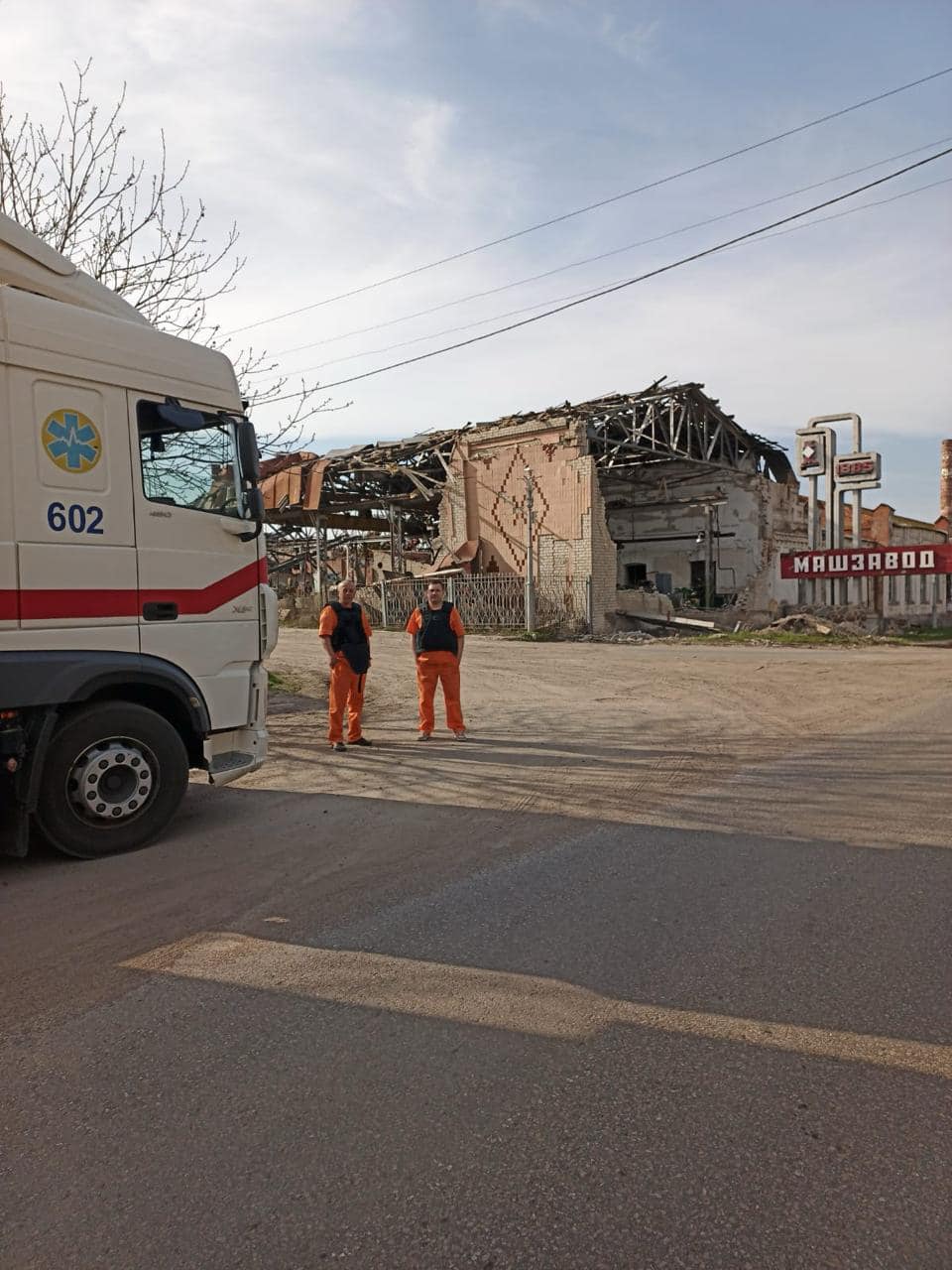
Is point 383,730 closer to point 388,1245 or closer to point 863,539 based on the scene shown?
point 388,1245

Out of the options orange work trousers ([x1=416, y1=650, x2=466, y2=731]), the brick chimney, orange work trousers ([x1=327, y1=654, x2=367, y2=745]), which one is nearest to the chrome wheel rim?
orange work trousers ([x1=327, y1=654, x2=367, y2=745])

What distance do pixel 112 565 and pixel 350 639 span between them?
12.3 ft

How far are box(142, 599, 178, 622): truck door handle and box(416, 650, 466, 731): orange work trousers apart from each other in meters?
4.06

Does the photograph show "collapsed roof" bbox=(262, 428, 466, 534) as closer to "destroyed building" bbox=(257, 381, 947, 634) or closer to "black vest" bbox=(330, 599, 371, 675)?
"destroyed building" bbox=(257, 381, 947, 634)

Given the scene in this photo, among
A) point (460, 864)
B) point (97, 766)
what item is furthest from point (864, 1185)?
point (97, 766)

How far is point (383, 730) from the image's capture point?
1048 cm

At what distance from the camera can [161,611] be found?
5672 mm

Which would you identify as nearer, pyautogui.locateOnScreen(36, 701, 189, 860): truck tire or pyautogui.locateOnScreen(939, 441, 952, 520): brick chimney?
pyautogui.locateOnScreen(36, 701, 189, 860): truck tire

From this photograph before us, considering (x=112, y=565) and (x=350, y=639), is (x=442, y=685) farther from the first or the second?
(x=112, y=565)

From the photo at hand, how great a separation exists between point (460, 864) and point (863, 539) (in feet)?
134

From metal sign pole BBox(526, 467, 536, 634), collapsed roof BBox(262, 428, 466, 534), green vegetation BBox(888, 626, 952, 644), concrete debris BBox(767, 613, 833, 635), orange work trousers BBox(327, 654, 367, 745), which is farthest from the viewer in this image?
collapsed roof BBox(262, 428, 466, 534)

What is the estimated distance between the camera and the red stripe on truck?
502cm

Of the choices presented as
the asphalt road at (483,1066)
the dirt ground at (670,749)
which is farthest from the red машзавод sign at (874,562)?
the asphalt road at (483,1066)

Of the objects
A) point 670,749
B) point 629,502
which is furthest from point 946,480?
point 670,749
